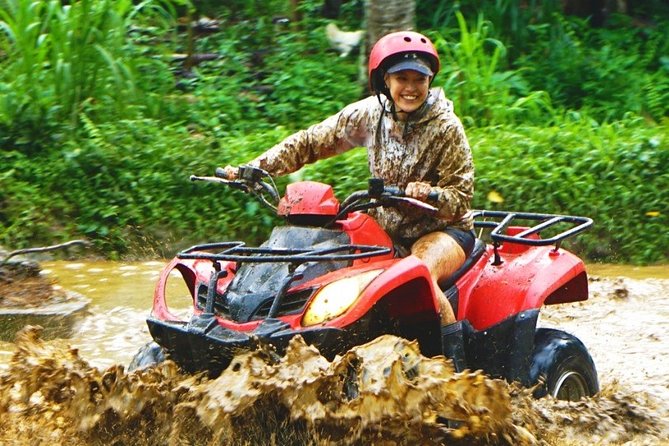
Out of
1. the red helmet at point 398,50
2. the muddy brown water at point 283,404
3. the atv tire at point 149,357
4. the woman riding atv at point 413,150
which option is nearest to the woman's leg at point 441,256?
the woman riding atv at point 413,150

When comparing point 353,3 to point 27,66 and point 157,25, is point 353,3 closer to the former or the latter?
point 157,25

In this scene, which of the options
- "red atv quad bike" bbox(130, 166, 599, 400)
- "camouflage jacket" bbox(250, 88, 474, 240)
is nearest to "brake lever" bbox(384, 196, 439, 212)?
"red atv quad bike" bbox(130, 166, 599, 400)

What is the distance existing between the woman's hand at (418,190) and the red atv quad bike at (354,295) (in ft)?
0.12

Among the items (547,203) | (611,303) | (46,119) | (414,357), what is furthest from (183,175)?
(414,357)

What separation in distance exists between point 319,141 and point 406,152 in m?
0.44

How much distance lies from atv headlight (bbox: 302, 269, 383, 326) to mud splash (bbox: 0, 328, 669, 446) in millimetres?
191

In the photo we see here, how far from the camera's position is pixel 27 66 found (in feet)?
32.6

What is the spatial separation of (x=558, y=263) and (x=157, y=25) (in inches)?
323

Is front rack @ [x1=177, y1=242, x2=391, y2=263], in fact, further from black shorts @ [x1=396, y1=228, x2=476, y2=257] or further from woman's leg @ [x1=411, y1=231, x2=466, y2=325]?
black shorts @ [x1=396, y1=228, x2=476, y2=257]

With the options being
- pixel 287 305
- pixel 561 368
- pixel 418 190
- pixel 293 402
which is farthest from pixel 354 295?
pixel 561 368

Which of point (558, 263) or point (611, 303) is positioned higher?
point (558, 263)

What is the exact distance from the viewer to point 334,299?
4.19m

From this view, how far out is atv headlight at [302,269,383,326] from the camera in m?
4.15

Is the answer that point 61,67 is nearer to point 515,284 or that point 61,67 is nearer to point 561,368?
point 515,284
